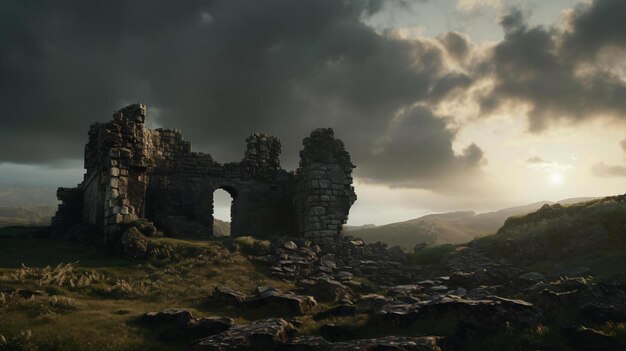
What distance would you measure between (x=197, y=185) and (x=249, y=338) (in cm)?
2217

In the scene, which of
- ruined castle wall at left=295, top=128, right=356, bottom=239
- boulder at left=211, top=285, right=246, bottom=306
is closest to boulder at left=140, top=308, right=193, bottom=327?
boulder at left=211, top=285, right=246, bottom=306

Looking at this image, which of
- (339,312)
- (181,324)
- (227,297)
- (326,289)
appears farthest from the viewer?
(326,289)

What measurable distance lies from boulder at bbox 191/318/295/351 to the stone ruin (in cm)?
1457

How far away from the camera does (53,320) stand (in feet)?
40.4

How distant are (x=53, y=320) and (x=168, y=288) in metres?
5.13

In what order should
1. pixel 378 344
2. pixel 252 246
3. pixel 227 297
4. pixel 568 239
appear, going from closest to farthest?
pixel 378 344 < pixel 227 297 < pixel 568 239 < pixel 252 246

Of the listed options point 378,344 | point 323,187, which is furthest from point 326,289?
point 323,187

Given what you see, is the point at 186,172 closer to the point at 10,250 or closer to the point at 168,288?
the point at 10,250

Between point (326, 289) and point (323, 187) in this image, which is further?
point (323, 187)

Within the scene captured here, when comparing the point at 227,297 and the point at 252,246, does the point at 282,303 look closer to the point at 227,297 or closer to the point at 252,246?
the point at 227,297

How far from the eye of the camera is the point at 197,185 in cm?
3161

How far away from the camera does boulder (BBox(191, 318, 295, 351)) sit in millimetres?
10383

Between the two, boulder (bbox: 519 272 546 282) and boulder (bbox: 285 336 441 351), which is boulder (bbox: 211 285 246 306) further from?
boulder (bbox: 519 272 546 282)

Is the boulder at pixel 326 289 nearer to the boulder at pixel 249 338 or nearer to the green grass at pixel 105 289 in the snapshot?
the green grass at pixel 105 289
